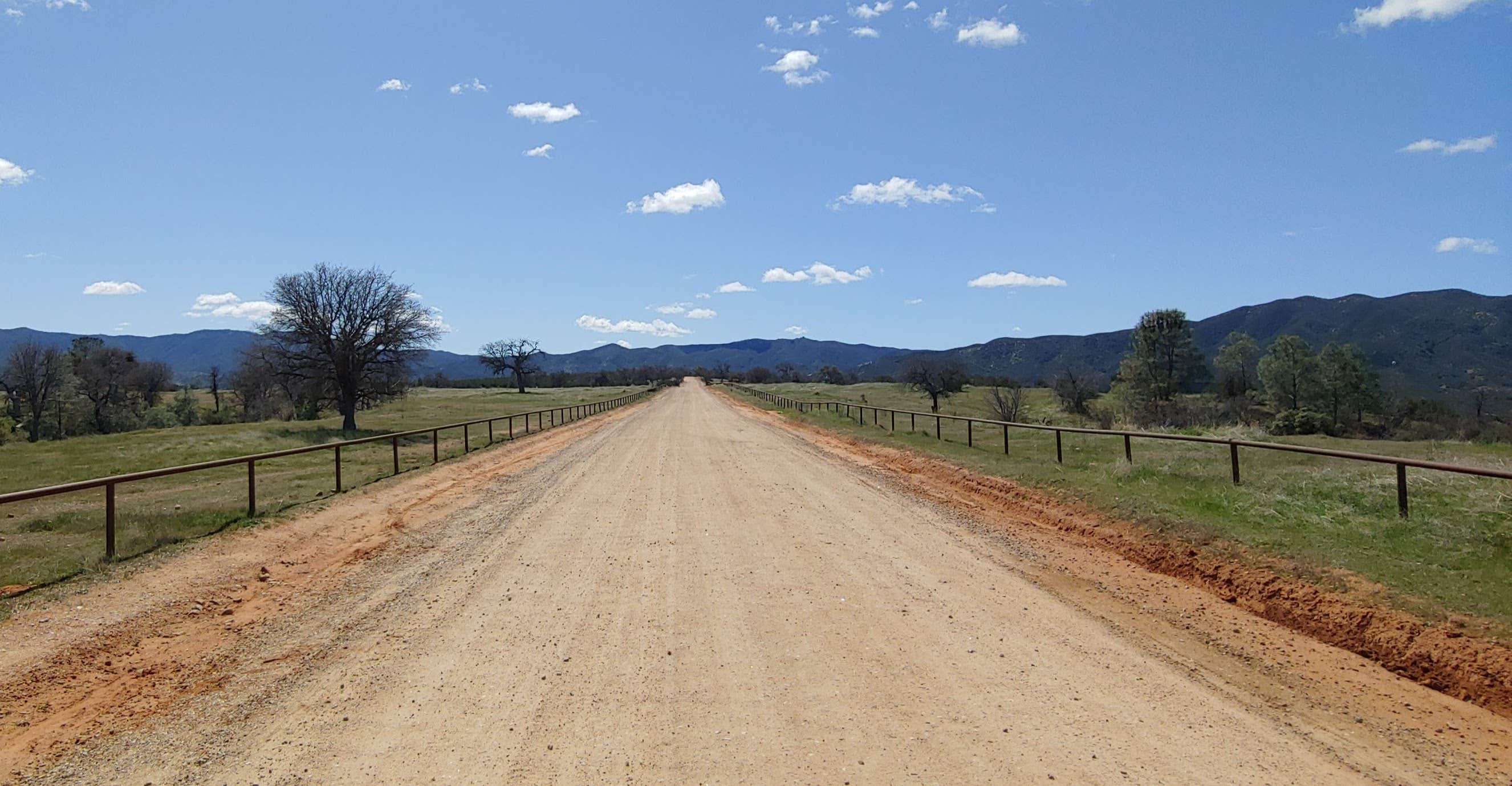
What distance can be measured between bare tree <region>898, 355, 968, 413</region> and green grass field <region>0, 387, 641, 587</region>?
37255mm

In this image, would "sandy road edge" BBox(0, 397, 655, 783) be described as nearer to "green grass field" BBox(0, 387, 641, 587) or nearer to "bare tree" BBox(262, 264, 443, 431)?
"green grass field" BBox(0, 387, 641, 587)

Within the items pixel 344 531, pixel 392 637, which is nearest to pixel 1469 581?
pixel 392 637

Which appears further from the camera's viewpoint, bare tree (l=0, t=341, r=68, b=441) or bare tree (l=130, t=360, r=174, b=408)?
bare tree (l=130, t=360, r=174, b=408)

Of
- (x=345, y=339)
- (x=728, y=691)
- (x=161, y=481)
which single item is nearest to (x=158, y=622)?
(x=728, y=691)

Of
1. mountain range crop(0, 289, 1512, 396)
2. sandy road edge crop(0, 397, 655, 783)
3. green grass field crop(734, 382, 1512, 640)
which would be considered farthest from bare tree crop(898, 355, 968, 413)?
sandy road edge crop(0, 397, 655, 783)

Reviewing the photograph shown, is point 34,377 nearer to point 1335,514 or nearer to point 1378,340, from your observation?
point 1335,514

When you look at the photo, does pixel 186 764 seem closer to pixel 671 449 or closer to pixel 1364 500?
pixel 1364 500

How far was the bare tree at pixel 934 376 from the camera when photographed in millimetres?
66500

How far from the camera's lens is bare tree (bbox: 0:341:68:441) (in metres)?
63.6

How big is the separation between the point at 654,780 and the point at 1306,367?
70555 mm

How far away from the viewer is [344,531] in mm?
11125

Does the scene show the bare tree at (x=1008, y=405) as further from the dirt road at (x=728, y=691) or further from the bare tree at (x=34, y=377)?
the bare tree at (x=34, y=377)

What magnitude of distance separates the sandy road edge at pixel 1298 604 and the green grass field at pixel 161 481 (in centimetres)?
1223

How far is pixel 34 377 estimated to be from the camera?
64125 millimetres
